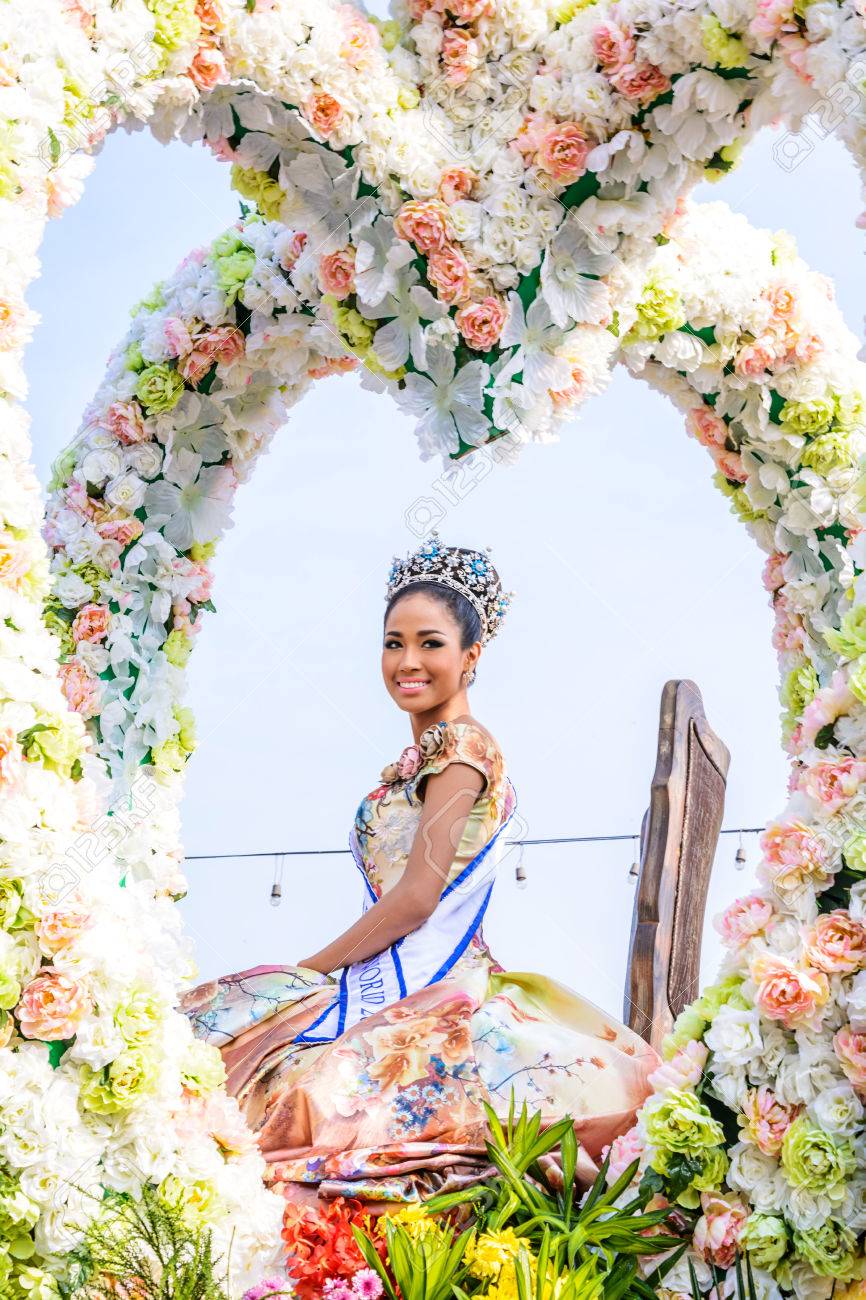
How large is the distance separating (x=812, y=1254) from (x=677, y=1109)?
347mm

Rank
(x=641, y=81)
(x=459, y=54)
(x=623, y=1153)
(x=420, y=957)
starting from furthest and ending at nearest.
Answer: (x=420, y=957) < (x=459, y=54) < (x=641, y=81) < (x=623, y=1153)

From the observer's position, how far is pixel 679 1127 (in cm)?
272

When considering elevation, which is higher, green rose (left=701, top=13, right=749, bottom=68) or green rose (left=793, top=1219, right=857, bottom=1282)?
green rose (left=701, top=13, right=749, bottom=68)

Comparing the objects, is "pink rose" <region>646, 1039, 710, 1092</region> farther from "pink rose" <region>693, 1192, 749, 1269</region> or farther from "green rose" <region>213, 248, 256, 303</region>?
"green rose" <region>213, 248, 256, 303</region>

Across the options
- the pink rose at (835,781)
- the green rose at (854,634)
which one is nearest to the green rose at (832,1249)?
the pink rose at (835,781)

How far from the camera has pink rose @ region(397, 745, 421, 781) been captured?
13.8 feet

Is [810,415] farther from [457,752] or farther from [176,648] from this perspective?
[176,648]

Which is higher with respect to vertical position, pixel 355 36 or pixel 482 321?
pixel 355 36

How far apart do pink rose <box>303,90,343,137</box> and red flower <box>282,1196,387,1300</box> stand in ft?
7.84

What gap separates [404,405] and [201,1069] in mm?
1667

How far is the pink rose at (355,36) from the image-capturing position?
345cm

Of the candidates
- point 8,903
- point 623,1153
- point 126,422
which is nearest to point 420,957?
point 623,1153

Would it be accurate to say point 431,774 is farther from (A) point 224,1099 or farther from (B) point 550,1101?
(A) point 224,1099

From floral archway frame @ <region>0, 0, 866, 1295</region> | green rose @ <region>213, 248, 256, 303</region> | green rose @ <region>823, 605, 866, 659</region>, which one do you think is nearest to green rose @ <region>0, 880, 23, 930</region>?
floral archway frame @ <region>0, 0, 866, 1295</region>
